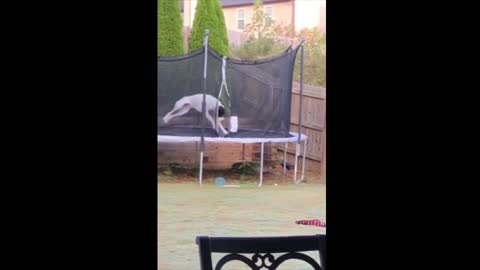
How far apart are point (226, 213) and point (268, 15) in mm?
6049

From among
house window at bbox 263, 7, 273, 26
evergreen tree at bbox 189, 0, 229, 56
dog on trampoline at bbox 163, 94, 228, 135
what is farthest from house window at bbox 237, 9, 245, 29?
dog on trampoline at bbox 163, 94, 228, 135

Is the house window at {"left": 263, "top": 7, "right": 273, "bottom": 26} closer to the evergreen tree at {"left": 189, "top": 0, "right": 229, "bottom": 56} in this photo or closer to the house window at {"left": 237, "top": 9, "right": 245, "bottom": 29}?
the house window at {"left": 237, "top": 9, "right": 245, "bottom": 29}

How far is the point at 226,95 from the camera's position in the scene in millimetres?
8086

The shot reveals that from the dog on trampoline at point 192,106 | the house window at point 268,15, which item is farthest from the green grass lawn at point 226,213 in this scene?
the house window at point 268,15

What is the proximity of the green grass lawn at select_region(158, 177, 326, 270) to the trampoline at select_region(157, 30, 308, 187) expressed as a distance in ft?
1.50

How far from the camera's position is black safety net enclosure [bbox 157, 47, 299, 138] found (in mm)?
7875

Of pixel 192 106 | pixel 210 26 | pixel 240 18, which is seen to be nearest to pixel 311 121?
pixel 192 106

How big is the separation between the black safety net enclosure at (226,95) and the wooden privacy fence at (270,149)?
62cm

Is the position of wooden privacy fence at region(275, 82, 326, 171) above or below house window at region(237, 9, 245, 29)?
below

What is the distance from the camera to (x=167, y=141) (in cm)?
802

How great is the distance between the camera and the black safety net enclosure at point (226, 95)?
7875mm
